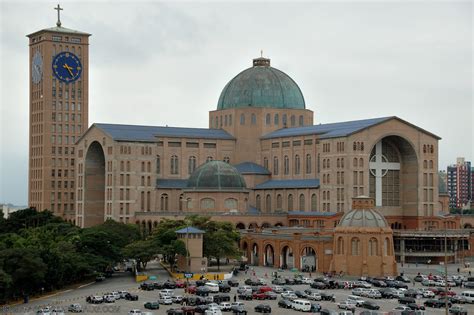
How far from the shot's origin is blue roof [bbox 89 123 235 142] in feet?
570

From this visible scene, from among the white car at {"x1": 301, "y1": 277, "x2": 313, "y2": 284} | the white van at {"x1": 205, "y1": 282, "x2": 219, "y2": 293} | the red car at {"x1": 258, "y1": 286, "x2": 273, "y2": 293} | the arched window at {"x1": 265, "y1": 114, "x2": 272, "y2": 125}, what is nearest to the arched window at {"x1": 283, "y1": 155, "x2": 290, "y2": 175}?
the arched window at {"x1": 265, "y1": 114, "x2": 272, "y2": 125}

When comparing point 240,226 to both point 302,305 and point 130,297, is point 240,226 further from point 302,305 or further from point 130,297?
point 302,305

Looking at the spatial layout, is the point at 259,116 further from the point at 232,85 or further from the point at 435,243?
the point at 435,243

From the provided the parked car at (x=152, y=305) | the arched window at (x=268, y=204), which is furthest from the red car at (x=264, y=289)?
the arched window at (x=268, y=204)

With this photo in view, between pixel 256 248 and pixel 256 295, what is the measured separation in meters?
42.8

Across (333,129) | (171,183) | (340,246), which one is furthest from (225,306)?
(171,183)

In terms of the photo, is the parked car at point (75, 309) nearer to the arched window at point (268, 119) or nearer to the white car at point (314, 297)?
the white car at point (314, 297)

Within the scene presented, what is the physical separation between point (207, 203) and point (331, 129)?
2468cm

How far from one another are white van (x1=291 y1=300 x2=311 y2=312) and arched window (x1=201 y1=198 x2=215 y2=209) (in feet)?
218

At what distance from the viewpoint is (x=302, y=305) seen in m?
98.4

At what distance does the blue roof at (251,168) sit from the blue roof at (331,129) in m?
5.68

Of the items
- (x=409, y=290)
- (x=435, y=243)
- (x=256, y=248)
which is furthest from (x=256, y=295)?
(x=435, y=243)

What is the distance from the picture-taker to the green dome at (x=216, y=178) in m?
165

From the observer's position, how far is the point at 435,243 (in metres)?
153
